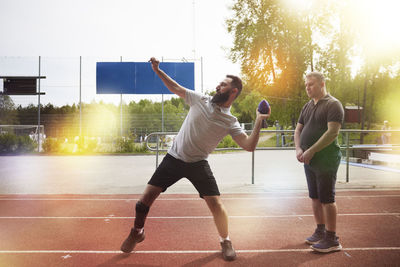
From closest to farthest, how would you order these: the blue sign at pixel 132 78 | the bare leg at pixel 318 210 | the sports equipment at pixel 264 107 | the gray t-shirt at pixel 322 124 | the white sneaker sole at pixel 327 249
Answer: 1. the sports equipment at pixel 264 107
2. the gray t-shirt at pixel 322 124
3. the white sneaker sole at pixel 327 249
4. the bare leg at pixel 318 210
5. the blue sign at pixel 132 78

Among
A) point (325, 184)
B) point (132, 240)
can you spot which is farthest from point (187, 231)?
point (325, 184)

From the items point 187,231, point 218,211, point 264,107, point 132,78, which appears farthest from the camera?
point 132,78

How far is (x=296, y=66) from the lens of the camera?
2477cm

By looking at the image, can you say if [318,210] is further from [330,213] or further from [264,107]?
[264,107]

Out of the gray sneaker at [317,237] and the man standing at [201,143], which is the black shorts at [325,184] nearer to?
the gray sneaker at [317,237]

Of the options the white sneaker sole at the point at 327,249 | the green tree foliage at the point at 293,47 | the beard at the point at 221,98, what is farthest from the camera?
the green tree foliage at the point at 293,47

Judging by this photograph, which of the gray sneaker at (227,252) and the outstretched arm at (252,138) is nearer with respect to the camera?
the outstretched arm at (252,138)

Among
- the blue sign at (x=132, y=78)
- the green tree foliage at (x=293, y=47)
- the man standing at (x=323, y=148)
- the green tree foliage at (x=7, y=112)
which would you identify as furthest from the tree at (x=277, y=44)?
the man standing at (x=323, y=148)

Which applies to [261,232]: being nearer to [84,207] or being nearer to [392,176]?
[84,207]

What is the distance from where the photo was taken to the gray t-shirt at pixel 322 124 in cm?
350

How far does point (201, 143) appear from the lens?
135 inches

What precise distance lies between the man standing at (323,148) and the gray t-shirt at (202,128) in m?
0.79

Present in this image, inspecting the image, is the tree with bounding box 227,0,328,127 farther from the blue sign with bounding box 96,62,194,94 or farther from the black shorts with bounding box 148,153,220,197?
→ the black shorts with bounding box 148,153,220,197

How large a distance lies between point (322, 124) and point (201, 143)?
1231 millimetres
